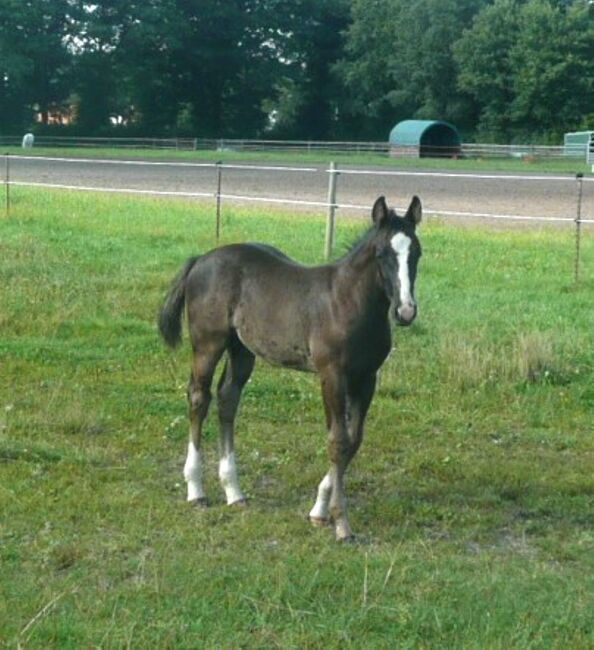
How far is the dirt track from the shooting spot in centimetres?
2620

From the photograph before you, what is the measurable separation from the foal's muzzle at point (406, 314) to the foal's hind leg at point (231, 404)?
154cm

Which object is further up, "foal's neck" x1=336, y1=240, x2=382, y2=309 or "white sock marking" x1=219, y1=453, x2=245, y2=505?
"foal's neck" x1=336, y1=240, x2=382, y2=309

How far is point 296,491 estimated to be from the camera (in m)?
7.77

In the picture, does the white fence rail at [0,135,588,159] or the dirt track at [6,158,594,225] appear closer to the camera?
the dirt track at [6,158,594,225]

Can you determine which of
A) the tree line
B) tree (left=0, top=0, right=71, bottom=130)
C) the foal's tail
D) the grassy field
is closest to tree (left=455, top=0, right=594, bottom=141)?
the tree line

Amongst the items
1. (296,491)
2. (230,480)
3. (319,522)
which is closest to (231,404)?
(230,480)

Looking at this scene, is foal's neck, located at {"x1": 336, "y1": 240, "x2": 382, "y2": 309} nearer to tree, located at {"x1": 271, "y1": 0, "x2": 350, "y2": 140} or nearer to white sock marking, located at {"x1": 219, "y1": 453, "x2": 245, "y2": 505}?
white sock marking, located at {"x1": 219, "y1": 453, "x2": 245, "y2": 505}

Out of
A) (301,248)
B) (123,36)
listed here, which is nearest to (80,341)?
(301,248)

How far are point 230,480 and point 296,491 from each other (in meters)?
0.44

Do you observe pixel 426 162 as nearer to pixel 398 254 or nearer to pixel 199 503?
pixel 199 503

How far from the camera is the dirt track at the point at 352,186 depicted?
26203 mm

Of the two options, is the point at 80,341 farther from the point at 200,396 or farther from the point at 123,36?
the point at 123,36

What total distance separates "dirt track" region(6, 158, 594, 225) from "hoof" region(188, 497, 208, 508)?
16.8m

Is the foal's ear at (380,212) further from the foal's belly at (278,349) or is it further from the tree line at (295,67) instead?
the tree line at (295,67)
